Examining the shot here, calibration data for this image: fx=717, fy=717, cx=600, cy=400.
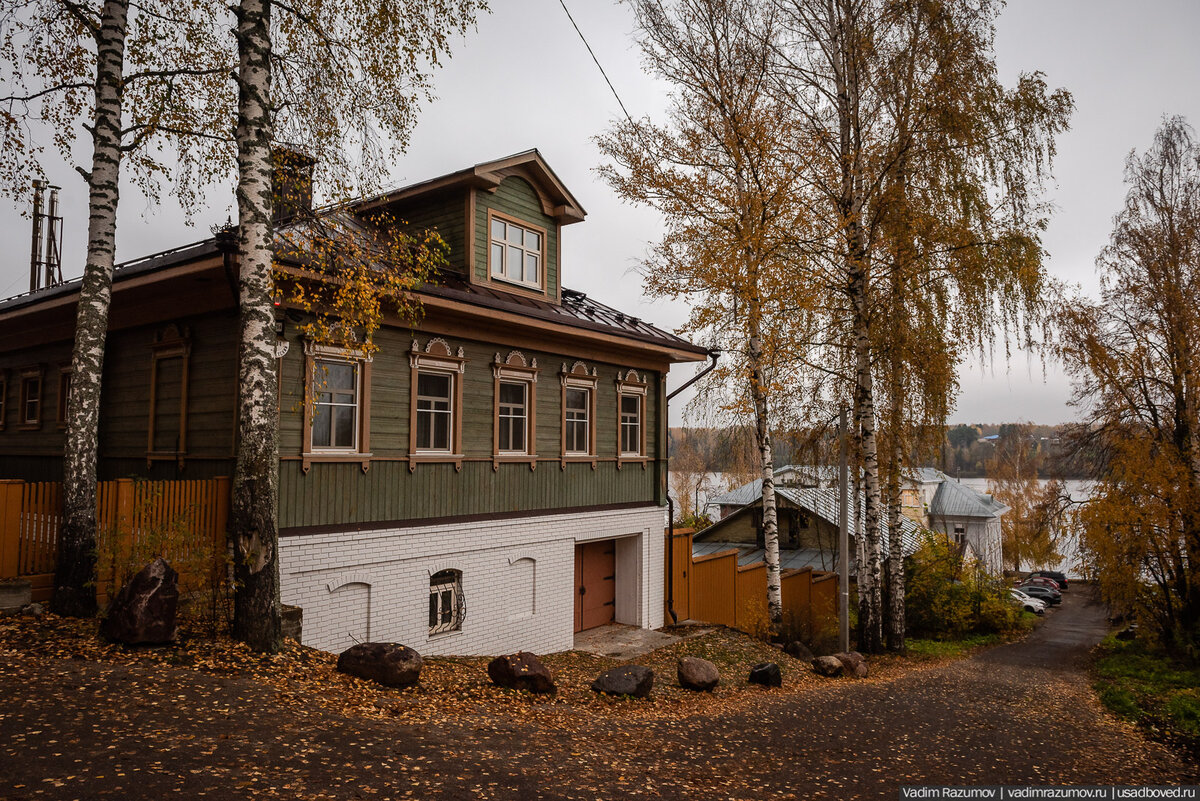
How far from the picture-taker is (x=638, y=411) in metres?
16.7

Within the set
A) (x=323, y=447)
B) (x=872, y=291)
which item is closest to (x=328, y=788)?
(x=323, y=447)

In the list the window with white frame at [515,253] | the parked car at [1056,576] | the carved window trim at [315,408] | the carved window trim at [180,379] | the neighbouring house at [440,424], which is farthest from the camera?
the parked car at [1056,576]

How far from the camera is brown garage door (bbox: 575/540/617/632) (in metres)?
15.5

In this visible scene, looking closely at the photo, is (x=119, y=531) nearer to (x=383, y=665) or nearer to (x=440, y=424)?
(x=383, y=665)

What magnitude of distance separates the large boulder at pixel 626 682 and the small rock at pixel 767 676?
2776mm

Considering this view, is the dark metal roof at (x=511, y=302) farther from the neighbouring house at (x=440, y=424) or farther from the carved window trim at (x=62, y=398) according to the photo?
the carved window trim at (x=62, y=398)

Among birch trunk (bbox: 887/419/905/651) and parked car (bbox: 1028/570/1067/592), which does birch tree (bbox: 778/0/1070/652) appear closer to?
birch trunk (bbox: 887/419/905/651)

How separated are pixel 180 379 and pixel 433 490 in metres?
4.19

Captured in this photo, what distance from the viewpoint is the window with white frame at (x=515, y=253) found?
14.2 meters

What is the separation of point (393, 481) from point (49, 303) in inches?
261

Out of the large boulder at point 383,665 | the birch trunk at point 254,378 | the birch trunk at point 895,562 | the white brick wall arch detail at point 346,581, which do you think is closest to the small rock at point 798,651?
the birch trunk at point 895,562

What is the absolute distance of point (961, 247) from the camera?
46.5 feet

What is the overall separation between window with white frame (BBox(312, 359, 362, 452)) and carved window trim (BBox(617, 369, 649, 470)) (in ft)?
21.2

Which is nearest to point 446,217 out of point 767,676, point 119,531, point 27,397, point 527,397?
point 527,397
